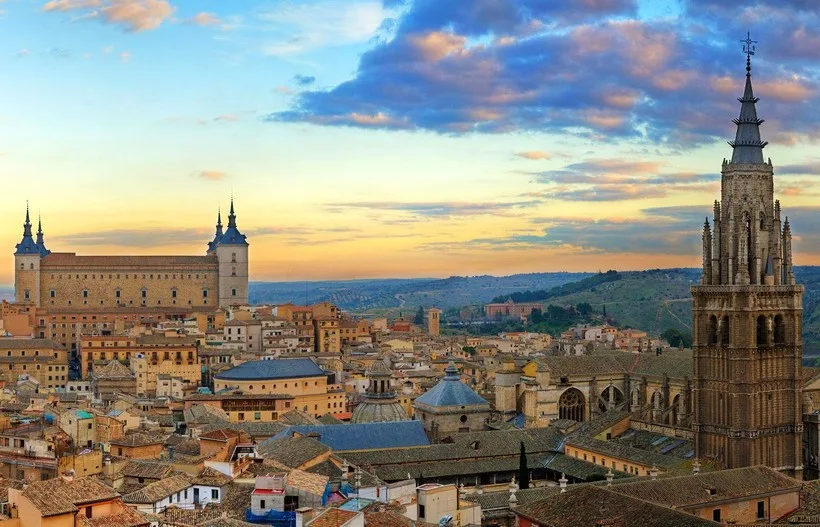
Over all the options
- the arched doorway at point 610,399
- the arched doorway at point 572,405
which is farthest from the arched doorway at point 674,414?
the arched doorway at point 572,405

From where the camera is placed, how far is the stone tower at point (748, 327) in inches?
2041

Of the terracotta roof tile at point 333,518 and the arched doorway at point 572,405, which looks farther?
the arched doorway at point 572,405

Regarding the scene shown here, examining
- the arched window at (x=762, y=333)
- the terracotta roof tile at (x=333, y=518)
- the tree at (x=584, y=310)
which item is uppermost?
the arched window at (x=762, y=333)

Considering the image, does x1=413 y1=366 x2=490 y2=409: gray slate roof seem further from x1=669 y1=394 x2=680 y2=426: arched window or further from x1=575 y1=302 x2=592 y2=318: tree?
x1=575 y1=302 x2=592 y2=318: tree

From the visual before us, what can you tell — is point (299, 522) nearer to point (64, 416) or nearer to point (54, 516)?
point (54, 516)

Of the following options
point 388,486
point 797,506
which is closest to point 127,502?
A: point 388,486

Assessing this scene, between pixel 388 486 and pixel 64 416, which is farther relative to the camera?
pixel 64 416

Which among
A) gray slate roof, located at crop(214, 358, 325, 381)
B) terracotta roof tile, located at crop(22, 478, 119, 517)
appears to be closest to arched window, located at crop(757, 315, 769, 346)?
gray slate roof, located at crop(214, 358, 325, 381)

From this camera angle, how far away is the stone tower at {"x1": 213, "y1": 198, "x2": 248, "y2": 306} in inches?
5074

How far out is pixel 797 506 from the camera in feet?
116

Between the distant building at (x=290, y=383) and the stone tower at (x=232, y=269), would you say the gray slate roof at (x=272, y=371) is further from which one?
the stone tower at (x=232, y=269)

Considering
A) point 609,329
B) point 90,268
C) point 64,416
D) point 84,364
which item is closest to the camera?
point 64,416

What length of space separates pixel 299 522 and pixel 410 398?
45.8 meters

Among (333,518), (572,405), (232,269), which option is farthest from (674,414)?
(232,269)
